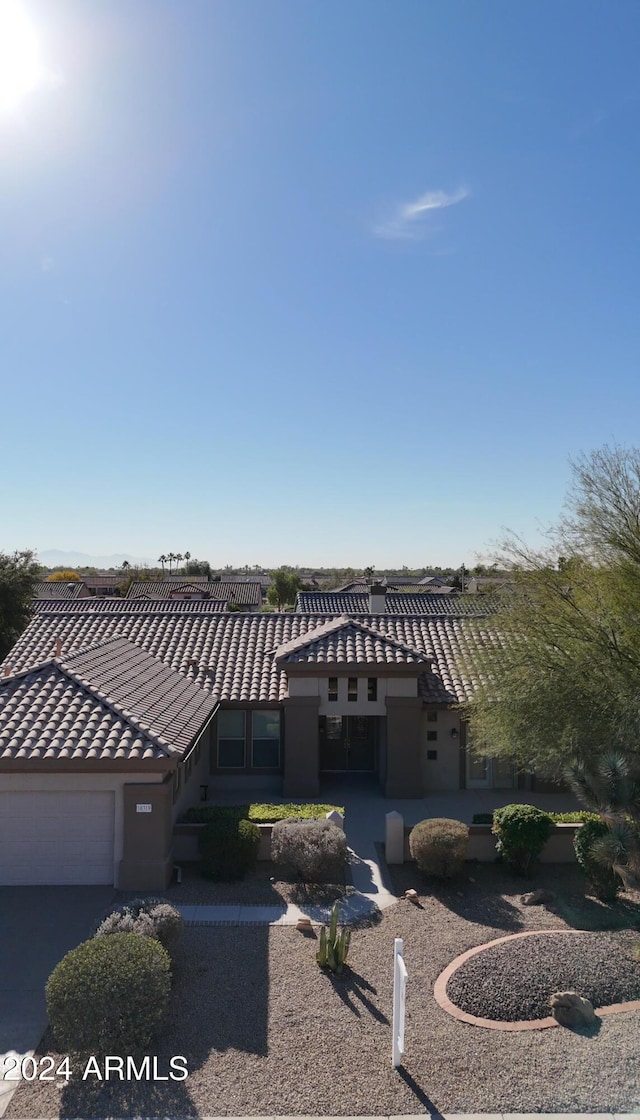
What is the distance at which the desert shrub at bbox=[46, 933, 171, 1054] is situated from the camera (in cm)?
769

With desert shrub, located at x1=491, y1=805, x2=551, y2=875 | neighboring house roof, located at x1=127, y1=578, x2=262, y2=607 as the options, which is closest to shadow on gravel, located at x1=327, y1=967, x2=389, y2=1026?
desert shrub, located at x1=491, y1=805, x2=551, y2=875

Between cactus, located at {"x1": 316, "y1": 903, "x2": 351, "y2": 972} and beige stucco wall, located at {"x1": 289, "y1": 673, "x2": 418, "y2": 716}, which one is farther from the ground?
beige stucco wall, located at {"x1": 289, "y1": 673, "x2": 418, "y2": 716}

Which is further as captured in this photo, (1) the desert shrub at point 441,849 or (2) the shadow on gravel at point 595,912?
(1) the desert shrub at point 441,849

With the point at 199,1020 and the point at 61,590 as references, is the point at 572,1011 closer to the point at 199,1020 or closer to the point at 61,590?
the point at 199,1020

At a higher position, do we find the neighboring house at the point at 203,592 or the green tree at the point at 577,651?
the neighboring house at the point at 203,592

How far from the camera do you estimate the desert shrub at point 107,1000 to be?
769cm

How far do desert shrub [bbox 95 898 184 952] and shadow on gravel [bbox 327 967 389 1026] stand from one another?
7.50ft

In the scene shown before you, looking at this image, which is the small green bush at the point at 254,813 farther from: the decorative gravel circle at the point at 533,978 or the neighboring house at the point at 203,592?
the neighboring house at the point at 203,592

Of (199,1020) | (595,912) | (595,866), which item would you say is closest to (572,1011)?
(595,912)

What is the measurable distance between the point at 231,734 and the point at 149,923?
35.0ft

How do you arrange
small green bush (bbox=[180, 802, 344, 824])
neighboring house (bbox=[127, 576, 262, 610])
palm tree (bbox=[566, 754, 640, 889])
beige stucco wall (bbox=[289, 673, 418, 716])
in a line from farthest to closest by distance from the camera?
neighboring house (bbox=[127, 576, 262, 610]) → beige stucco wall (bbox=[289, 673, 418, 716]) → small green bush (bbox=[180, 802, 344, 824]) → palm tree (bbox=[566, 754, 640, 889])

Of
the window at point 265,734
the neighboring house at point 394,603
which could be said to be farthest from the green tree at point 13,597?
the window at point 265,734

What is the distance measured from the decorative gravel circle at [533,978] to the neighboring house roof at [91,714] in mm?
5879

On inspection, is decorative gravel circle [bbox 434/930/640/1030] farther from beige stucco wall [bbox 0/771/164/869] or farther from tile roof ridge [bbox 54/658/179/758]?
beige stucco wall [bbox 0/771/164/869]
